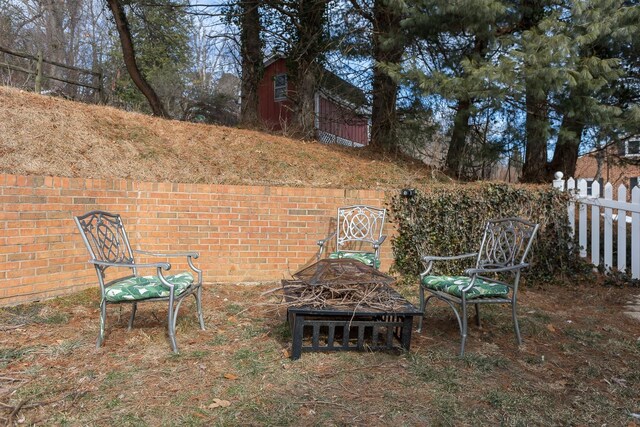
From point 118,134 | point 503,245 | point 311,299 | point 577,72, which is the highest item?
point 577,72

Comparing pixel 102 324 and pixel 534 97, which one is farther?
pixel 534 97

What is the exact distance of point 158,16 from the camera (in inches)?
484

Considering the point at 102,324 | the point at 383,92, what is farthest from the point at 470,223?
the point at 102,324

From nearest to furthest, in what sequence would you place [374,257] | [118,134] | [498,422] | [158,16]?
1. [498,422]
2. [374,257]
3. [118,134]
4. [158,16]

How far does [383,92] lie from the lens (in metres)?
8.66

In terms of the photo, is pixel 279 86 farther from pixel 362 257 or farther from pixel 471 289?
pixel 471 289

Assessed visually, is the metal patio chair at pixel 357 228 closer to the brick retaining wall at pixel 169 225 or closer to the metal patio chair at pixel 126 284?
the brick retaining wall at pixel 169 225

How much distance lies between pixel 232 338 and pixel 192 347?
0.35 meters

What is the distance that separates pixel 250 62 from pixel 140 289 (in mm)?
8872

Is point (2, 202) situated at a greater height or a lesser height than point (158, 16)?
lesser

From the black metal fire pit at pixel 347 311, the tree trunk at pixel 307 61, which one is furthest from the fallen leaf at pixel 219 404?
the tree trunk at pixel 307 61

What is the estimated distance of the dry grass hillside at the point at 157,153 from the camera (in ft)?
16.8

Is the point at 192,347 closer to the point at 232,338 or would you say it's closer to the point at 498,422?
the point at 232,338

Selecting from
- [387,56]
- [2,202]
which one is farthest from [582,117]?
[2,202]
